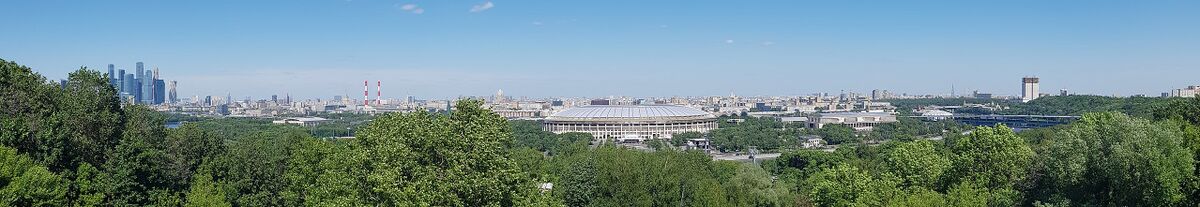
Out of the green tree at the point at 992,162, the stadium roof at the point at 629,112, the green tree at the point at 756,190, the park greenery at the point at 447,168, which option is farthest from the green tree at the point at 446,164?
the stadium roof at the point at 629,112

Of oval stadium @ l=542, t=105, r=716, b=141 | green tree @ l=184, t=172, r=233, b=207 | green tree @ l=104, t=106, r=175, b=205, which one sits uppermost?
green tree @ l=104, t=106, r=175, b=205

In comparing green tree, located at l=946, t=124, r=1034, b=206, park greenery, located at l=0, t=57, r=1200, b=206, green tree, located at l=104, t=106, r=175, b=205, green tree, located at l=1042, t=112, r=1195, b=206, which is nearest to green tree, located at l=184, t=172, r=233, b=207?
park greenery, located at l=0, t=57, r=1200, b=206

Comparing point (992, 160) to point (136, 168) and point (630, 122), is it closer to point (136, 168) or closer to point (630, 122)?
point (136, 168)

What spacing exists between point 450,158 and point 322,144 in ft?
24.4

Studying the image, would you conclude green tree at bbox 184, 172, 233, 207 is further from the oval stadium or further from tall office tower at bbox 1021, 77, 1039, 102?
tall office tower at bbox 1021, 77, 1039, 102

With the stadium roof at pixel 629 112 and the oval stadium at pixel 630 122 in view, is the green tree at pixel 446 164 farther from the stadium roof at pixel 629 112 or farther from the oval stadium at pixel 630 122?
the stadium roof at pixel 629 112

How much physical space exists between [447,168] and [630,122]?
88.6 m

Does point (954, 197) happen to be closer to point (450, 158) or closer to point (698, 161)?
point (450, 158)

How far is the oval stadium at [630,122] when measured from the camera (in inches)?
4006

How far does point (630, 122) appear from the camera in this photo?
337 ft

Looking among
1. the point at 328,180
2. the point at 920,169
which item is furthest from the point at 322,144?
the point at 920,169

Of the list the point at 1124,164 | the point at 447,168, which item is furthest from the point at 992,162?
the point at 447,168

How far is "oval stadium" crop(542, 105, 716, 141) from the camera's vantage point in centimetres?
10175

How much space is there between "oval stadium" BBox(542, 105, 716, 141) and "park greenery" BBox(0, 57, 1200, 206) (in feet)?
240
